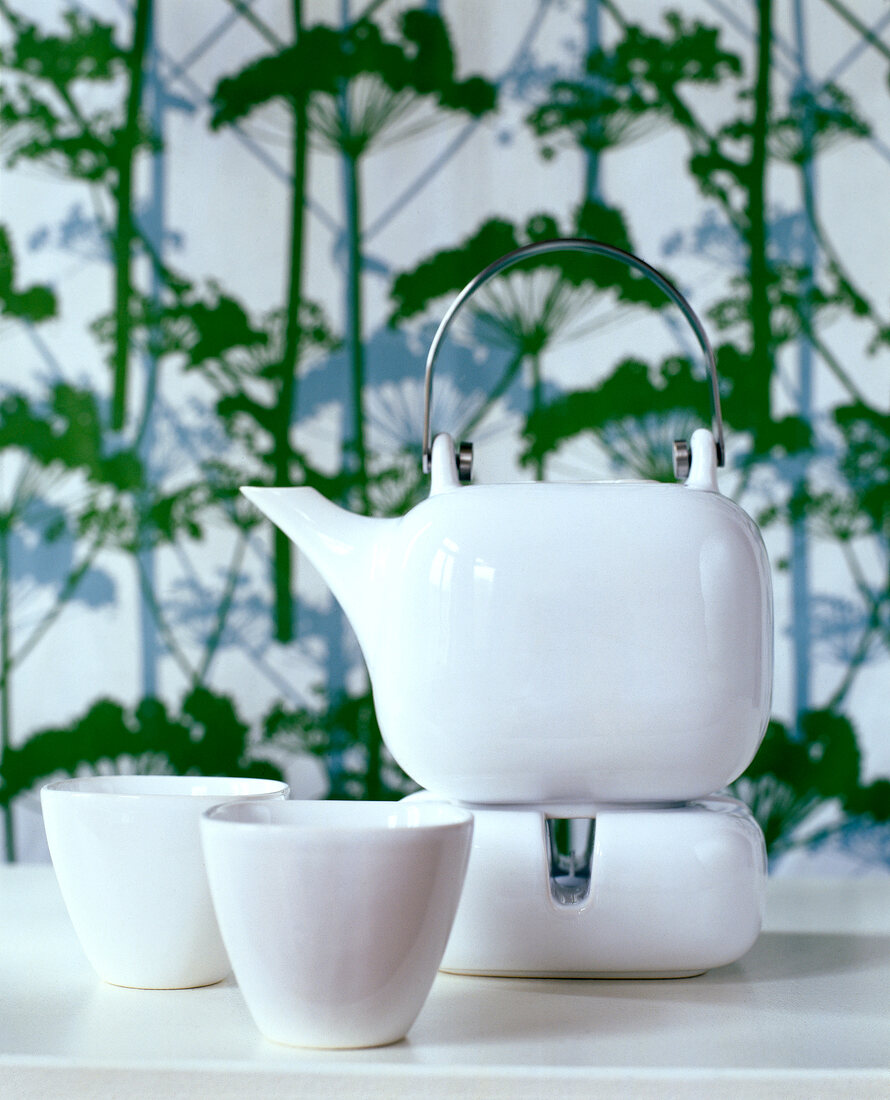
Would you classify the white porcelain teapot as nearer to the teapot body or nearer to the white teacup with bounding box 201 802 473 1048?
the teapot body

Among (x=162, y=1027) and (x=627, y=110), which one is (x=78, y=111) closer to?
(x=627, y=110)

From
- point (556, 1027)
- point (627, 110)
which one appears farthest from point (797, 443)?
point (556, 1027)

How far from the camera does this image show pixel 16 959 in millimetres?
575

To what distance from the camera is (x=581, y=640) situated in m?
0.51

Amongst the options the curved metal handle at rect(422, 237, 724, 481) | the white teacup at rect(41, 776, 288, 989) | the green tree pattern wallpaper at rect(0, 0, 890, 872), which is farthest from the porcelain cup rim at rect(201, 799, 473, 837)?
the green tree pattern wallpaper at rect(0, 0, 890, 872)

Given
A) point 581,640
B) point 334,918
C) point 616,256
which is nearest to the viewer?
point 334,918

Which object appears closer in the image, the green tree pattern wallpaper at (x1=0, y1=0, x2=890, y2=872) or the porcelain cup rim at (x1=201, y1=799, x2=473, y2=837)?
the porcelain cup rim at (x1=201, y1=799, x2=473, y2=837)

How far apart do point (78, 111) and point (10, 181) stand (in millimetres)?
87

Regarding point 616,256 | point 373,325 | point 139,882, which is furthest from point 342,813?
point 373,325

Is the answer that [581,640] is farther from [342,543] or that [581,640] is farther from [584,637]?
[342,543]

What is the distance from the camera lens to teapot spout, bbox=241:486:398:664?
581mm

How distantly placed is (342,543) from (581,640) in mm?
151

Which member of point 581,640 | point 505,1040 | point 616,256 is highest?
point 616,256

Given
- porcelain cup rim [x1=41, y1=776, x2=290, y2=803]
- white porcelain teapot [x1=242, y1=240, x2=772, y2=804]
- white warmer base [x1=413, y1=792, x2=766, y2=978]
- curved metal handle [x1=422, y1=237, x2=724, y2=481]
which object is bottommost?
white warmer base [x1=413, y1=792, x2=766, y2=978]
